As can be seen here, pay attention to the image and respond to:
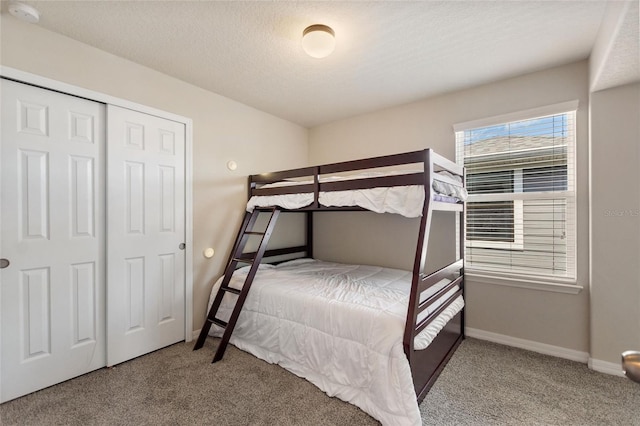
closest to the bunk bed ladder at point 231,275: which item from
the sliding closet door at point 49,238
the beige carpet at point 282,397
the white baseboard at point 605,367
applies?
the beige carpet at point 282,397

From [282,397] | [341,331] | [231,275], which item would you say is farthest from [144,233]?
[341,331]

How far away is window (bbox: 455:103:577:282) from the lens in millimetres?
2498

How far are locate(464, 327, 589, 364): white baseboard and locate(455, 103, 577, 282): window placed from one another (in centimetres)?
58

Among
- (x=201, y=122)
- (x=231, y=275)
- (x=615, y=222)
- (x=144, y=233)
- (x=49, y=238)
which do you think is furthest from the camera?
(x=201, y=122)

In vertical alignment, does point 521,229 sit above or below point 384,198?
below

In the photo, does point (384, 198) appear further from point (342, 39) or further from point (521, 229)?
point (521, 229)

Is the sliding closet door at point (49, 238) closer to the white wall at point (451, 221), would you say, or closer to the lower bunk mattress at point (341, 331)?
the lower bunk mattress at point (341, 331)

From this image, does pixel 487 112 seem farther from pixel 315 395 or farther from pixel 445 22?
pixel 315 395

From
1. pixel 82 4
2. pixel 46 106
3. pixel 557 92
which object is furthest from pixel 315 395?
pixel 557 92

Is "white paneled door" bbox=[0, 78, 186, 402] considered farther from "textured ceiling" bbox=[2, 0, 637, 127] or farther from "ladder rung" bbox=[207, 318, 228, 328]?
"textured ceiling" bbox=[2, 0, 637, 127]

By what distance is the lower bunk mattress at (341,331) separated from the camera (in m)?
1.74

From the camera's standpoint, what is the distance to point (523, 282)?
261 cm

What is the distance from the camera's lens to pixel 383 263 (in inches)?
134

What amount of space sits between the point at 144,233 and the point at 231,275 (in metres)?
0.84
